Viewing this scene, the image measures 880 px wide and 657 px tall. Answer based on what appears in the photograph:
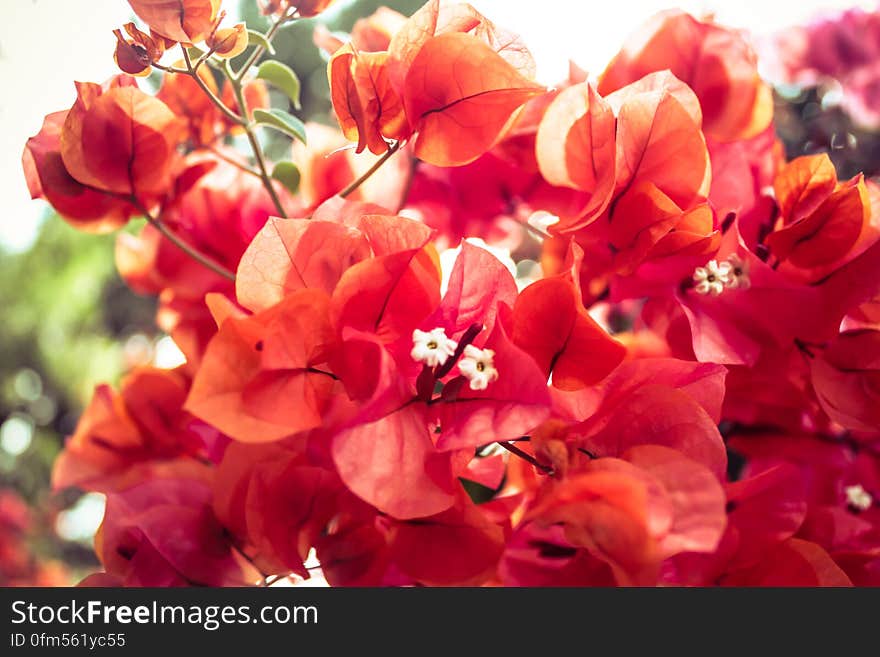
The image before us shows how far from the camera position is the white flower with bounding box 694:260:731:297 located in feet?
1.53

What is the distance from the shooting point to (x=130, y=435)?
65 cm

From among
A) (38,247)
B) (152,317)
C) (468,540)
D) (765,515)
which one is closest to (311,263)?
(468,540)

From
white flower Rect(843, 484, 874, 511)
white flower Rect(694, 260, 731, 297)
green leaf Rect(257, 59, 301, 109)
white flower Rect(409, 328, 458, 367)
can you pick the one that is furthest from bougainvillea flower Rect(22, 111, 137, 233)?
white flower Rect(843, 484, 874, 511)

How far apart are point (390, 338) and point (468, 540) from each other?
10 centimetres

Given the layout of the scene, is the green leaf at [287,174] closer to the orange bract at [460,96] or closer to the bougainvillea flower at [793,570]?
the orange bract at [460,96]

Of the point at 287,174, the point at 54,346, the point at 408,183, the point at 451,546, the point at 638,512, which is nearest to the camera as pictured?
the point at 638,512

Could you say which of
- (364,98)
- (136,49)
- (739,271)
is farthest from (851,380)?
(136,49)

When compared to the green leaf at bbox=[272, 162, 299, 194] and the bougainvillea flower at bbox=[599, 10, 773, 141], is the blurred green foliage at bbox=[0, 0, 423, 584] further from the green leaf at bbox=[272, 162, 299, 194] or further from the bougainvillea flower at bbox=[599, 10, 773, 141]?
the bougainvillea flower at bbox=[599, 10, 773, 141]

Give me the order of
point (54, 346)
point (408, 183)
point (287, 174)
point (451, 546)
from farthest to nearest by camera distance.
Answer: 1. point (54, 346)
2. point (408, 183)
3. point (287, 174)
4. point (451, 546)

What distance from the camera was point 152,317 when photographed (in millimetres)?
1479

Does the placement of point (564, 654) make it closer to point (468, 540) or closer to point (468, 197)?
point (468, 540)

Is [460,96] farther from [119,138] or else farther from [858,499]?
[858,499]

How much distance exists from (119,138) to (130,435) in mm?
249

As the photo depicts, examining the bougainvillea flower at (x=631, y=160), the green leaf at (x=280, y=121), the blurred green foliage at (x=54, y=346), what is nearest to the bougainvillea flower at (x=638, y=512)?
the bougainvillea flower at (x=631, y=160)
